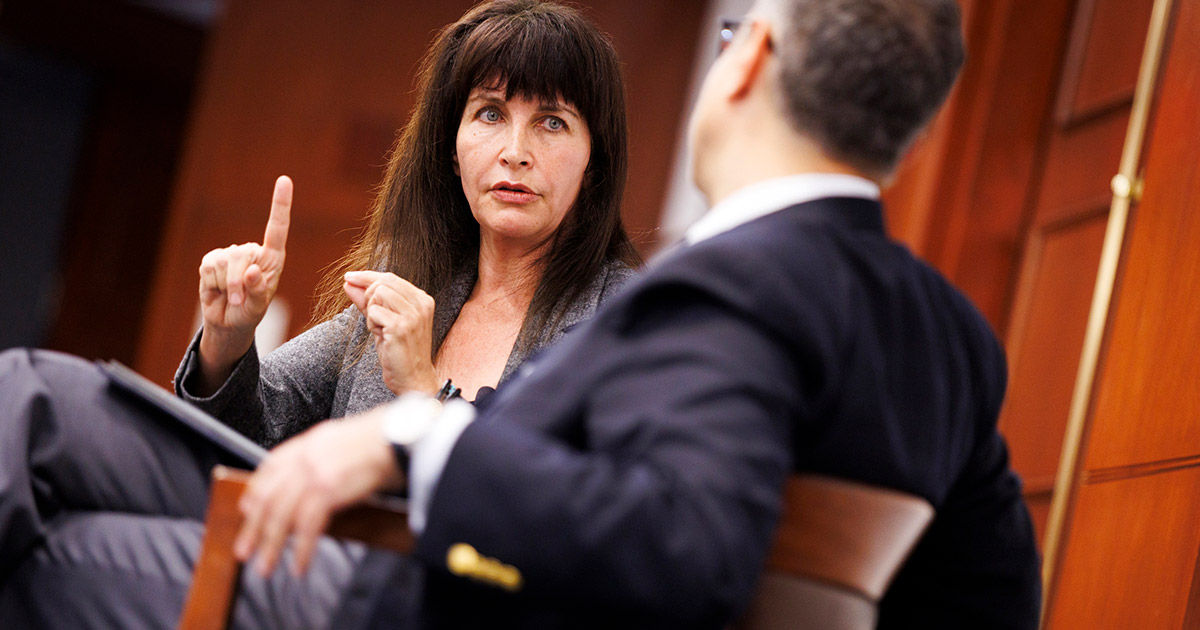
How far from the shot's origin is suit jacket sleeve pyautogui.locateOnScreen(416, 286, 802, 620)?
0.80 metres

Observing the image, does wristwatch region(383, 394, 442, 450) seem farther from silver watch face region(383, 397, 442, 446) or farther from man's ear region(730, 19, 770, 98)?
man's ear region(730, 19, 770, 98)

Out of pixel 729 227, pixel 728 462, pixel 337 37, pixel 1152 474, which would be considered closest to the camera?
pixel 728 462

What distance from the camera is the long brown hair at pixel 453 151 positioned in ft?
5.95

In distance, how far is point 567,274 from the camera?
1.84m

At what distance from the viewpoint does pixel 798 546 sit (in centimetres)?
95

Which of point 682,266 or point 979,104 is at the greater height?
point 979,104

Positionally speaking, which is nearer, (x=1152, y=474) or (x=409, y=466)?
(x=409, y=466)

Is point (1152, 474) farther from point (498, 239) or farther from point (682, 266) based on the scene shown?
point (682, 266)

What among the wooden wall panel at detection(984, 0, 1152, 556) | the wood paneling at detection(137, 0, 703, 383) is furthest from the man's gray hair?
the wood paneling at detection(137, 0, 703, 383)

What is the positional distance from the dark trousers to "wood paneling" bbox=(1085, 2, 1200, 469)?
51.5 inches

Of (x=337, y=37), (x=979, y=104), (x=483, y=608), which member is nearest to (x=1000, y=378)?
(x=483, y=608)

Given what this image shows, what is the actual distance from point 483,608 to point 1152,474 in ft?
4.34

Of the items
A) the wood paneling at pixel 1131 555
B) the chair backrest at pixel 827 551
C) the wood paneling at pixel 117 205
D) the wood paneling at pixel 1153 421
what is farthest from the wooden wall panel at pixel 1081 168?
the wood paneling at pixel 117 205

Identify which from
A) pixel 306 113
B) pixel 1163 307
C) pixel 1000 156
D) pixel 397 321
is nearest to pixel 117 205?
pixel 306 113
